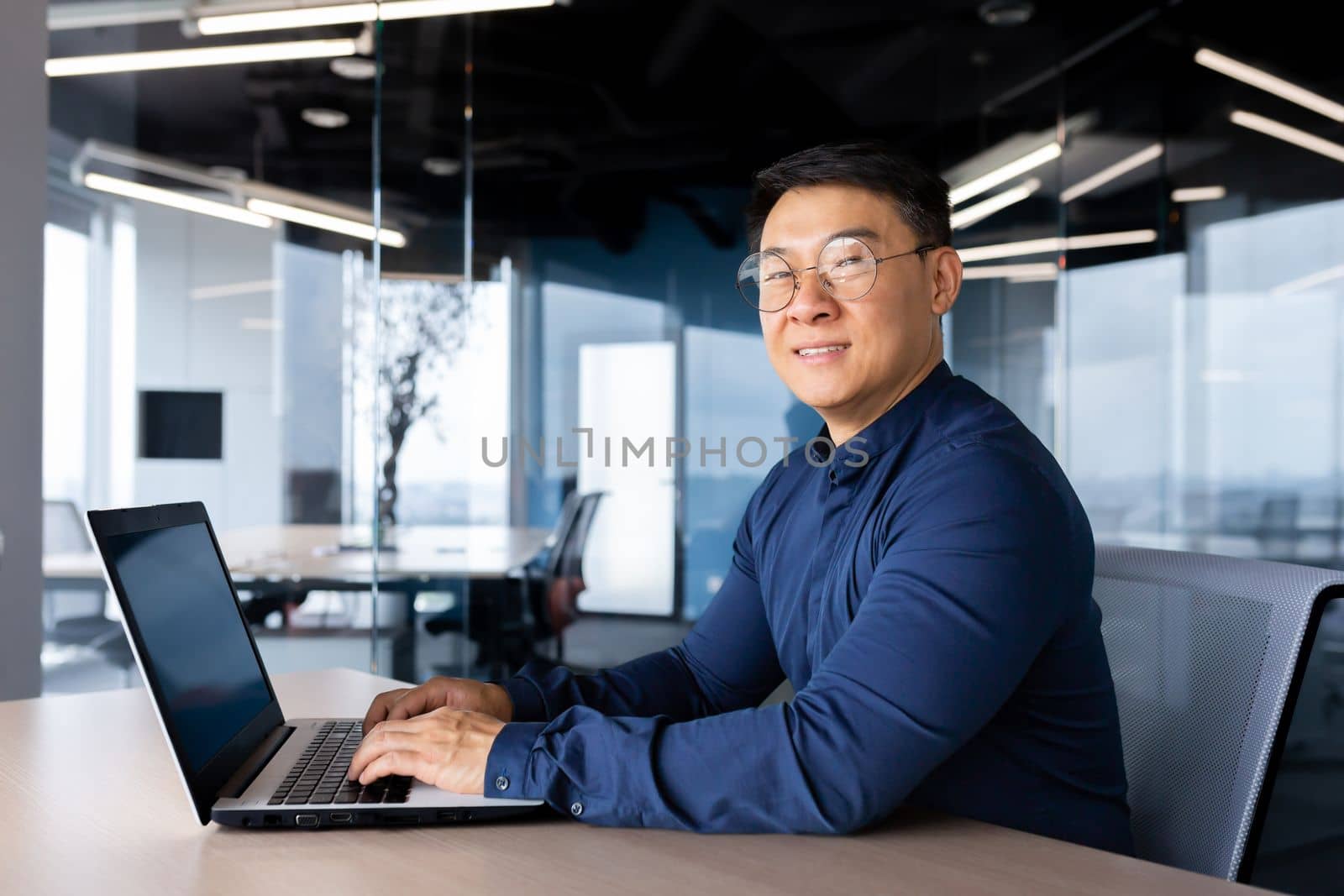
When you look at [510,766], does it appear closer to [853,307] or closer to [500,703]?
[500,703]

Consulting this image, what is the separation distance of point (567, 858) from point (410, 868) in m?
0.12

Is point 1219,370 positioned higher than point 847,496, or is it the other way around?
point 1219,370

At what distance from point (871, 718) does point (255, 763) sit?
641mm

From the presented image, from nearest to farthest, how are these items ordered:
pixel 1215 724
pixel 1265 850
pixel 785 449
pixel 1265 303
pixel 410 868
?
pixel 410 868, pixel 1215 724, pixel 1265 850, pixel 1265 303, pixel 785 449

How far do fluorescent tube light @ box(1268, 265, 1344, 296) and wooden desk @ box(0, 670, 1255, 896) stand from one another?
134 inches

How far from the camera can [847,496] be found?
132 centimetres

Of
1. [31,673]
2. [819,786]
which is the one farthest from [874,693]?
[31,673]

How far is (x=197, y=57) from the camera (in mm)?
4250

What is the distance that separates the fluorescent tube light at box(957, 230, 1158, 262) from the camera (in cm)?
408

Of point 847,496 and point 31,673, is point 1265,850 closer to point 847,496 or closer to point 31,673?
point 847,496

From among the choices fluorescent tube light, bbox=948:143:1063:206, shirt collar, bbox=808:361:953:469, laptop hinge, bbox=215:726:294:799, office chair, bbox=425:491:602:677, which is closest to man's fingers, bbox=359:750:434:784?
laptop hinge, bbox=215:726:294:799

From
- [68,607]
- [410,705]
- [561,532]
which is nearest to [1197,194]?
[561,532]

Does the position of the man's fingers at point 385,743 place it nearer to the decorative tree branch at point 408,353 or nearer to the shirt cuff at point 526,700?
the shirt cuff at point 526,700

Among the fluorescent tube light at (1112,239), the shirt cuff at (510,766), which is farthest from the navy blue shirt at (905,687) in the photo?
the fluorescent tube light at (1112,239)
